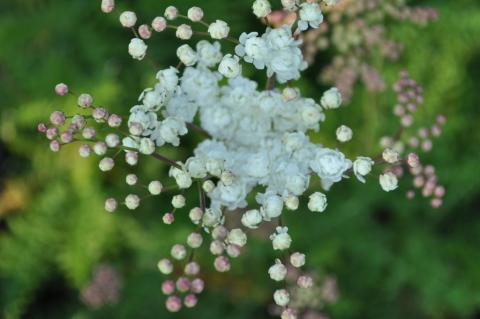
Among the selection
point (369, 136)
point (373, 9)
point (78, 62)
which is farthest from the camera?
point (78, 62)

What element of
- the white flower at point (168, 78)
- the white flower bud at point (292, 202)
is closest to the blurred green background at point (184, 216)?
the white flower at point (168, 78)

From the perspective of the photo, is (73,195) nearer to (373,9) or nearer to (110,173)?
(110,173)

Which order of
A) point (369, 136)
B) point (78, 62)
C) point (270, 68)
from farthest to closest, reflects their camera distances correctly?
Answer: point (78, 62)
point (369, 136)
point (270, 68)

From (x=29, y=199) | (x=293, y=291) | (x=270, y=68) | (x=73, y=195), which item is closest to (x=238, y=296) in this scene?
(x=293, y=291)

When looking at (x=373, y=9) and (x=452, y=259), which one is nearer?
(x=373, y=9)

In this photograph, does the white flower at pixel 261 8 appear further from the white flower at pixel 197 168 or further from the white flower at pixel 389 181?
the white flower at pixel 389 181

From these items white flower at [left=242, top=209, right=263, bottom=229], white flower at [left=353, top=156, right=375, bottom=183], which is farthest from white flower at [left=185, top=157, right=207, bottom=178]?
white flower at [left=353, top=156, right=375, bottom=183]

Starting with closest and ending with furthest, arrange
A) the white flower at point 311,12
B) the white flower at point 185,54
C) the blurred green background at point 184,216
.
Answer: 1. the white flower at point 311,12
2. the white flower at point 185,54
3. the blurred green background at point 184,216

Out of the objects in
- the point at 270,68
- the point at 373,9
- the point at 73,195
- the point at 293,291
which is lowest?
the point at 73,195
